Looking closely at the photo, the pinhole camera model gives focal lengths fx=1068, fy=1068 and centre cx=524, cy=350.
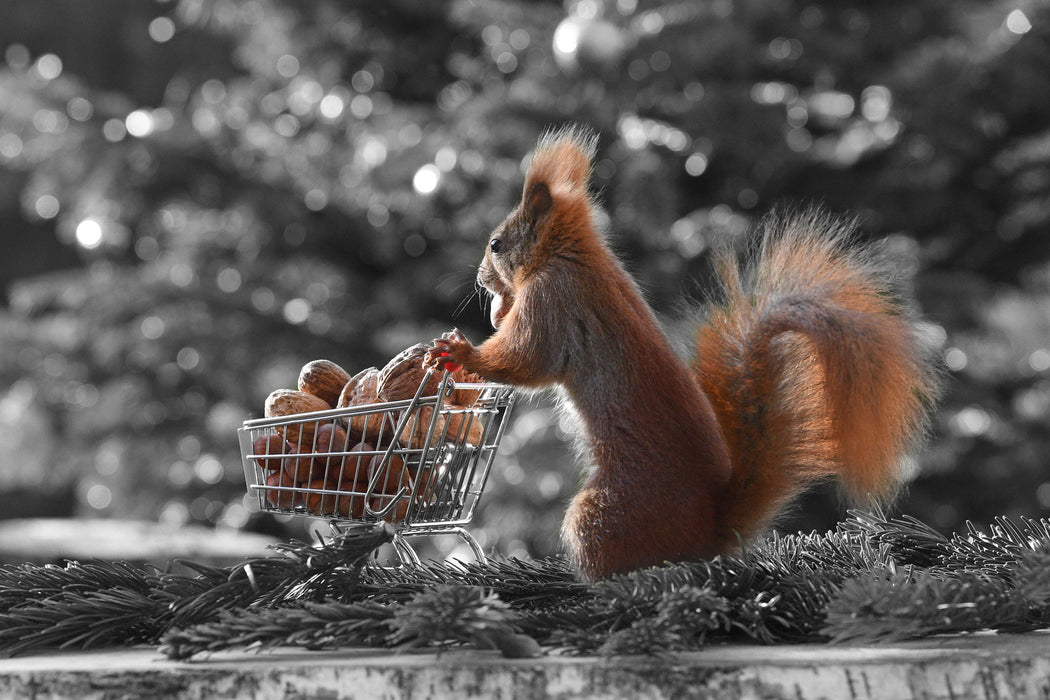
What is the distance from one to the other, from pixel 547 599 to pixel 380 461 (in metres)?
0.17

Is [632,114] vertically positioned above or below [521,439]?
above

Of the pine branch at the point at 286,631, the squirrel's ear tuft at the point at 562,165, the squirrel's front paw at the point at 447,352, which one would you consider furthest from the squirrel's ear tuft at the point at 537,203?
the pine branch at the point at 286,631

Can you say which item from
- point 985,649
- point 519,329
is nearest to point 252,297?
→ point 519,329

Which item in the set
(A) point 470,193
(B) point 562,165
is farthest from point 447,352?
(A) point 470,193

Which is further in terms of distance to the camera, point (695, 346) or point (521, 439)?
point (521, 439)

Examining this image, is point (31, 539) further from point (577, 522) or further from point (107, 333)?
point (577, 522)

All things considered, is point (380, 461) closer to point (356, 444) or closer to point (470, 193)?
point (356, 444)

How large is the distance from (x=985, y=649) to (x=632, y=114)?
149 centimetres

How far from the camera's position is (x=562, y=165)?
0.95 m

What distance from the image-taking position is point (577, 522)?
792mm

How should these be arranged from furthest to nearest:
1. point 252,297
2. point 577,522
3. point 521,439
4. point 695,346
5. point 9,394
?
1. point 9,394
2. point 252,297
3. point 521,439
4. point 695,346
5. point 577,522

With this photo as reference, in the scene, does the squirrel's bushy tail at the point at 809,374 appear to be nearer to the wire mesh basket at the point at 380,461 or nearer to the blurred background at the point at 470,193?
the wire mesh basket at the point at 380,461

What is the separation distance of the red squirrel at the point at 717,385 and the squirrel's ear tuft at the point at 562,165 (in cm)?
6

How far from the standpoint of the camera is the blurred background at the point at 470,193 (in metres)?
1.94
